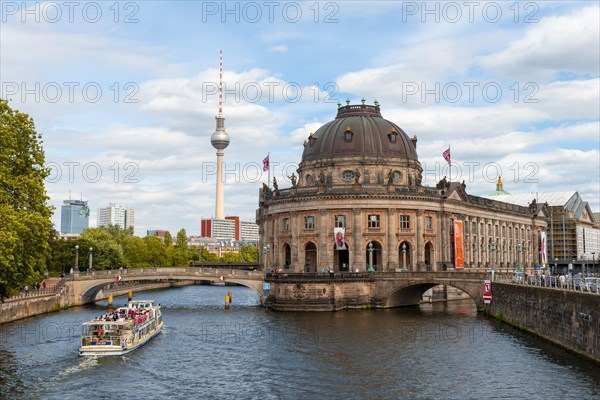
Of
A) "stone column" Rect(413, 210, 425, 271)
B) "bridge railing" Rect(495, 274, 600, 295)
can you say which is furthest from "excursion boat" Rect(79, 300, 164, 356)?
"stone column" Rect(413, 210, 425, 271)

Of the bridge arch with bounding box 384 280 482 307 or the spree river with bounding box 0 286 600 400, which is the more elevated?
the bridge arch with bounding box 384 280 482 307

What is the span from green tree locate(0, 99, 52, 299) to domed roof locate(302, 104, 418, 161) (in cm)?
6491

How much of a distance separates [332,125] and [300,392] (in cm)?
8229

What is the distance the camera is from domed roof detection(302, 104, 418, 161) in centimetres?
11794

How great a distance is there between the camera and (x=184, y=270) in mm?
100812

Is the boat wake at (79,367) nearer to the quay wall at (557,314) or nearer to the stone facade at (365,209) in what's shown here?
the quay wall at (557,314)

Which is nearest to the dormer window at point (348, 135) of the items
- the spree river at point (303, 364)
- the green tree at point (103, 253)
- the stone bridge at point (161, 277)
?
the stone bridge at point (161, 277)

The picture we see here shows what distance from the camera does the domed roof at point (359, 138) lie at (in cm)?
11794

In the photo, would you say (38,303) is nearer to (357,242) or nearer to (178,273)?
(178,273)

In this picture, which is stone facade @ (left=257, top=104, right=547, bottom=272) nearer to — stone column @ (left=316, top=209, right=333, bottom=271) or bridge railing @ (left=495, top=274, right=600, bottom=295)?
stone column @ (left=316, top=209, right=333, bottom=271)

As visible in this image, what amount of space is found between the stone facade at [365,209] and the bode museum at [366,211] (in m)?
0.15

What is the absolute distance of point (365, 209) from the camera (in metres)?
106

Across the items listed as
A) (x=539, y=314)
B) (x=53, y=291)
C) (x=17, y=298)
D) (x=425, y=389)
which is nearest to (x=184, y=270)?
(x=53, y=291)

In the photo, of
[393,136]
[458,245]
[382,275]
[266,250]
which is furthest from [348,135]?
[382,275]
